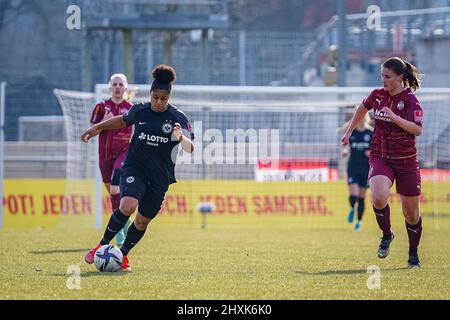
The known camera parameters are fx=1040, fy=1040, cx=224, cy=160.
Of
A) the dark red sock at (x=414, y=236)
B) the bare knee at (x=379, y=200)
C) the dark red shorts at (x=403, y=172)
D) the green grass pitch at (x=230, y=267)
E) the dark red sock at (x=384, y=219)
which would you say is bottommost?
the green grass pitch at (x=230, y=267)

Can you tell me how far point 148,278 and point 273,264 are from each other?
2014mm

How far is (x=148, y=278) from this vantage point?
9172 millimetres

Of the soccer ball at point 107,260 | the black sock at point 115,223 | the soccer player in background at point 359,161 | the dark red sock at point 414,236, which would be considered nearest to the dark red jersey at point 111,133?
the black sock at point 115,223

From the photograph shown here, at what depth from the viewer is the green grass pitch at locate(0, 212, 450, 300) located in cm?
815

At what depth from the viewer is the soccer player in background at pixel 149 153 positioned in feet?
31.7

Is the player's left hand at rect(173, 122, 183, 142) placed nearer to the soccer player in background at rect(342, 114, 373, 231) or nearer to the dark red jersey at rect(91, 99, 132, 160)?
the dark red jersey at rect(91, 99, 132, 160)

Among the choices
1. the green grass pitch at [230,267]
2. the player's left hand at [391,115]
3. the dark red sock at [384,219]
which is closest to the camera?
the green grass pitch at [230,267]

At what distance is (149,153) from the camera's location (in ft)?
32.2

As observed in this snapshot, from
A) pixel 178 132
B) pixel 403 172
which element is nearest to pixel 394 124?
pixel 403 172

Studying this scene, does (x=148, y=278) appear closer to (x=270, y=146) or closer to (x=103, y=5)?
(x=270, y=146)

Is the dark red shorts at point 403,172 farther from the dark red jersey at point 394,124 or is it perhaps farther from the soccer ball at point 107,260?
the soccer ball at point 107,260

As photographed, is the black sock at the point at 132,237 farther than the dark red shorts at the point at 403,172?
No

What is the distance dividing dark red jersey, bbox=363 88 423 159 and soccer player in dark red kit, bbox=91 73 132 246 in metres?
3.80
